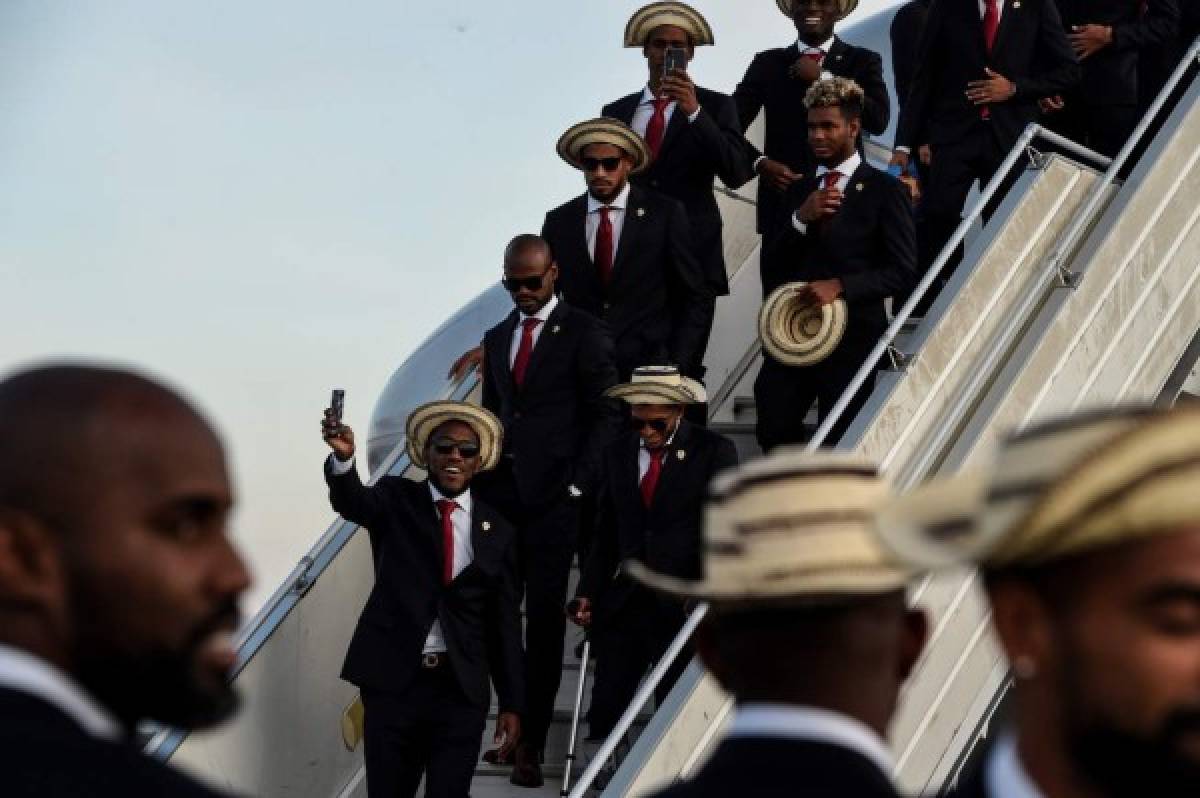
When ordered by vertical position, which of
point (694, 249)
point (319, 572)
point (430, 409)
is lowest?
point (319, 572)

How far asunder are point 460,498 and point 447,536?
153 mm

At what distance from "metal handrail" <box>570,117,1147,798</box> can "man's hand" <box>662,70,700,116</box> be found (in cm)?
132

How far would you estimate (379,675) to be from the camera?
8383mm

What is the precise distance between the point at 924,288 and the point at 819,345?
1.40 ft

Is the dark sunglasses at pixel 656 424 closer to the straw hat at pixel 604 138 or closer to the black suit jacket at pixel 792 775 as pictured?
the straw hat at pixel 604 138

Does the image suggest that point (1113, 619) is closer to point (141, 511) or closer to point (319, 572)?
point (141, 511)

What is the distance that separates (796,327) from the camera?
8.73 meters

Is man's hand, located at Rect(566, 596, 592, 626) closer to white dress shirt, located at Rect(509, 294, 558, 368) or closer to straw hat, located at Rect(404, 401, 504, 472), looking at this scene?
straw hat, located at Rect(404, 401, 504, 472)

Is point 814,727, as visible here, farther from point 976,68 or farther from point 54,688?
point 976,68

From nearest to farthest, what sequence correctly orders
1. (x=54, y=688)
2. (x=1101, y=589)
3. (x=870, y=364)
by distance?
(x=54, y=688) < (x=1101, y=589) < (x=870, y=364)

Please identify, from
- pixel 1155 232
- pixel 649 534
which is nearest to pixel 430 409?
pixel 649 534

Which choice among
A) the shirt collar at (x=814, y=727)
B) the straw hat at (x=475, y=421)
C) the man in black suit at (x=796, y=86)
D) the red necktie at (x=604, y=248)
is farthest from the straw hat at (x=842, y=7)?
the shirt collar at (x=814, y=727)

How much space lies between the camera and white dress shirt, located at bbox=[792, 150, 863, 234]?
891 cm

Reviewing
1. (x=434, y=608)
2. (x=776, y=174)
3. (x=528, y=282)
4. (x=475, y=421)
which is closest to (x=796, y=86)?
(x=776, y=174)
